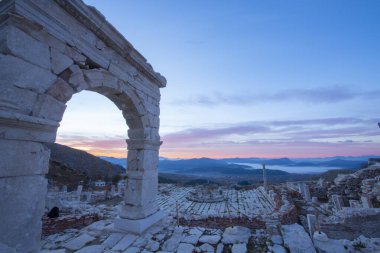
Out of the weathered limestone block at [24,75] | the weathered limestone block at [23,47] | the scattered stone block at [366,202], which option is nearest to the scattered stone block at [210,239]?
the weathered limestone block at [24,75]

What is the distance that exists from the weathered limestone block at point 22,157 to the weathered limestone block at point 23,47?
1.16 meters

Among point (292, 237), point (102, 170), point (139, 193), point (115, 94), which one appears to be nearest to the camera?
point (292, 237)

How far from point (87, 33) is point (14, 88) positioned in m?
1.84

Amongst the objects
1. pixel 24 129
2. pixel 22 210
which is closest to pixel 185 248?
pixel 22 210

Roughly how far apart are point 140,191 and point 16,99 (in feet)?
11.5

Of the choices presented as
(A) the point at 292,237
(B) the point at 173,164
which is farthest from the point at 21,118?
(B) the point at 173,164

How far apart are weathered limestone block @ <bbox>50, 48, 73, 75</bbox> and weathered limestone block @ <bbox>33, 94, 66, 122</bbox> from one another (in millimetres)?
484

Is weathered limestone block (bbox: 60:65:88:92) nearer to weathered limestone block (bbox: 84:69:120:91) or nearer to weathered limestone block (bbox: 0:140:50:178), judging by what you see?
weathered limestone block (bbox: 84:69:120:91)

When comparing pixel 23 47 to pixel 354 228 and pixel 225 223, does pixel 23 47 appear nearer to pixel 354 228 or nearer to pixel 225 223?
pixel 225 223

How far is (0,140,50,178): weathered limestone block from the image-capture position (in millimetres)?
2595

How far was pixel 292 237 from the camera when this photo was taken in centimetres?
469

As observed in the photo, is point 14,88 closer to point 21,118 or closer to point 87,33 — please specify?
point 21,118

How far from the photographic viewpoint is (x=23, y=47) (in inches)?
112

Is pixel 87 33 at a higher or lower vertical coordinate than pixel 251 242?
higher
